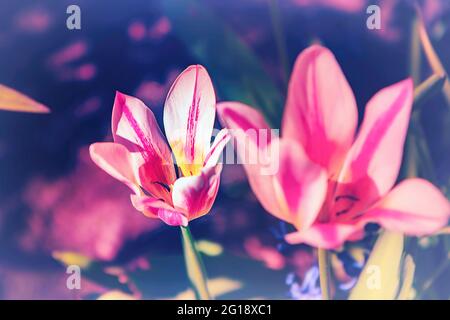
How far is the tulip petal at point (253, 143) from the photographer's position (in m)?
1.68

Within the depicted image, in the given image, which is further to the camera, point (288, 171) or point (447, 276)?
point (447, 276)

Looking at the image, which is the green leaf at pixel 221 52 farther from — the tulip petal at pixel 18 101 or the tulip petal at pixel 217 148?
the tulip petal at pixel 18 101

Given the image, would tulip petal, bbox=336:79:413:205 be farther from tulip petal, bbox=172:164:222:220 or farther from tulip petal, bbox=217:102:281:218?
tulip petal, bbox=172:164:222:220

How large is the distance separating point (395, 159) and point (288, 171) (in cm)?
31

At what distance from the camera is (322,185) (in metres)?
1.64

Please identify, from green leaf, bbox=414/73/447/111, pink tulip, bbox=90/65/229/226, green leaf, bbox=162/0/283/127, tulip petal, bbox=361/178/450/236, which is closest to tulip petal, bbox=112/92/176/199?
pink tulip, bbox=90/65/229/226

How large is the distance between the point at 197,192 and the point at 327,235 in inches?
14.9

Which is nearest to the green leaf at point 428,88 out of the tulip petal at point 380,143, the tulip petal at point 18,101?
the tulip petal at point 380,143

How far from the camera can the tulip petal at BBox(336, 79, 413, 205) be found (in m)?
1.67

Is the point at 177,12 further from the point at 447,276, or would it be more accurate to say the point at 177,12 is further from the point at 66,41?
the point at 447,276

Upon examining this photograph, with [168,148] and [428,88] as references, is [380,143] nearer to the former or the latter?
[428,88]

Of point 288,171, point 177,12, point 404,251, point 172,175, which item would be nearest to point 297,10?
point 177,12

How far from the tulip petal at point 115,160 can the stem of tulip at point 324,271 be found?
548 millimetres

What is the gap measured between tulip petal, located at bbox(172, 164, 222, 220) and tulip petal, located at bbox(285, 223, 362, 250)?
257 mm
